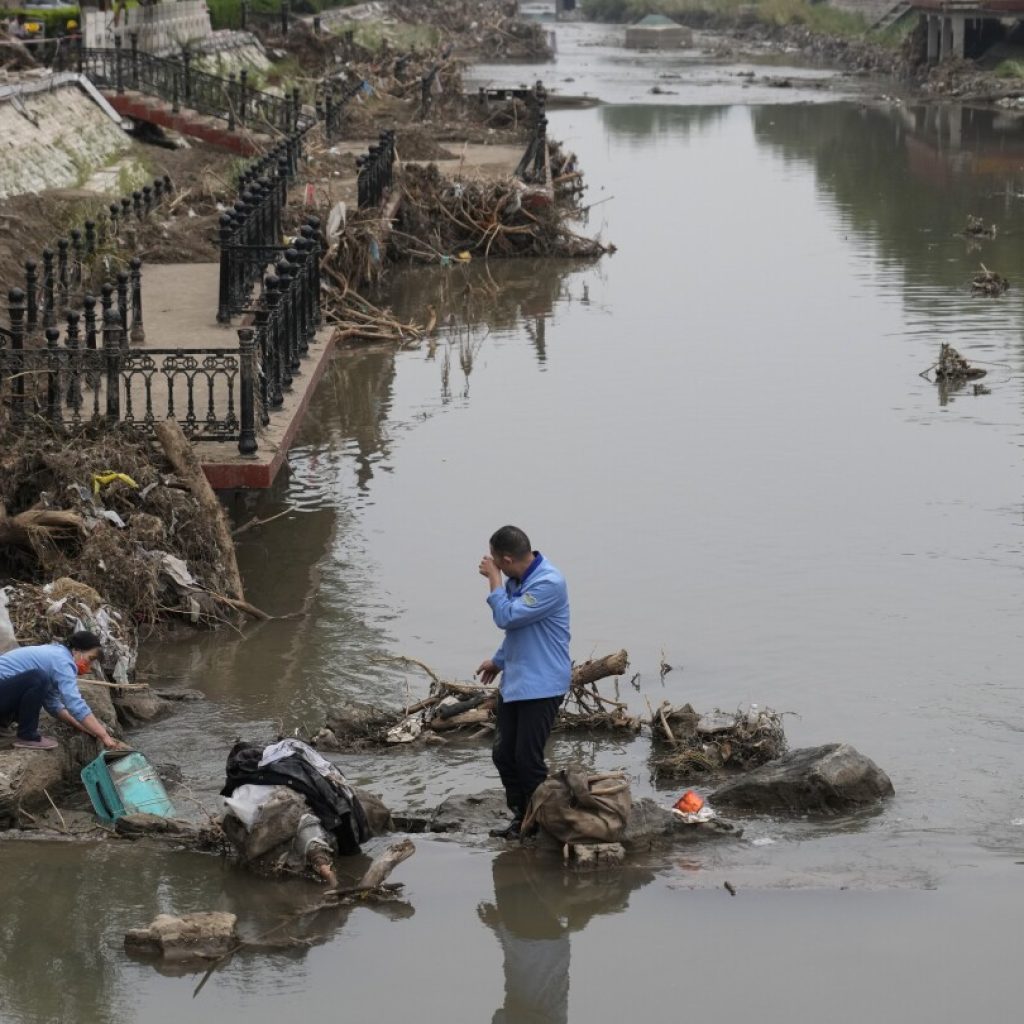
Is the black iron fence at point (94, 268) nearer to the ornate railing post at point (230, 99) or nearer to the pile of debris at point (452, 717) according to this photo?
the pile of debris at point (452, 717)

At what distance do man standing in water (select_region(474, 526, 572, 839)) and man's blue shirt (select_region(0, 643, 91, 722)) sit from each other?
215 cm

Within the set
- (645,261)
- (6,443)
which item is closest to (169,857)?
(6,443)

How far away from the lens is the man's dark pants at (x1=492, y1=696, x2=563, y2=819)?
9250 millimetres

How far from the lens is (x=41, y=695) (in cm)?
973

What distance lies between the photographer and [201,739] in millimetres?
11070

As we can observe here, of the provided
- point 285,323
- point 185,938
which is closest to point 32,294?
point 285,323

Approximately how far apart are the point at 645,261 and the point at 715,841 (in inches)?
874

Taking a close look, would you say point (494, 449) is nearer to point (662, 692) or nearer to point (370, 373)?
point (370, 373)

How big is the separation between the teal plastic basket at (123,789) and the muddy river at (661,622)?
24 centimetres

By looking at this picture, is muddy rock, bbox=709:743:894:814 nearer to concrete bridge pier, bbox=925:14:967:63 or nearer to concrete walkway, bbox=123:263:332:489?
concrete walkway, bbox=123:263:332:489

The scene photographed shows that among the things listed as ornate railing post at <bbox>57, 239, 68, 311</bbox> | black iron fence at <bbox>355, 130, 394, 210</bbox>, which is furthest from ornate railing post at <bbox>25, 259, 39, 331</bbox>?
black iron fence at <bbox>355, 130, 394, 210</bbox>

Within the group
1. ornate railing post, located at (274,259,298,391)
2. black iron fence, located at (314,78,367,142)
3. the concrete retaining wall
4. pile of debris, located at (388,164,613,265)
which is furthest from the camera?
black iron fence, located at (314,78,367,142)

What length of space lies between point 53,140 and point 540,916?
2294cm

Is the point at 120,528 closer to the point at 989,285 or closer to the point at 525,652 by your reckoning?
the point at 525,652
